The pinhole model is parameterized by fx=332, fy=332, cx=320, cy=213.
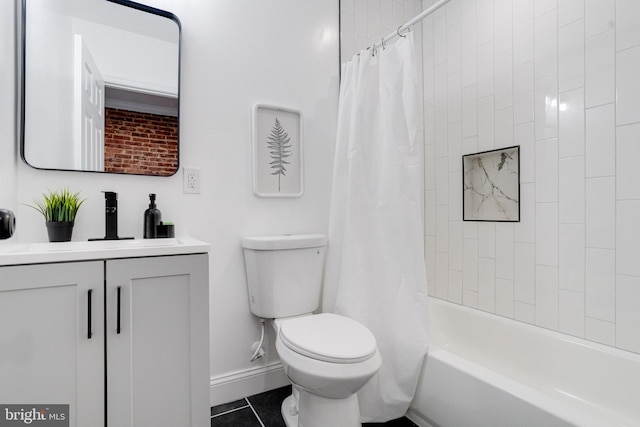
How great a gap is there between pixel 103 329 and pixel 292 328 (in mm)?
660

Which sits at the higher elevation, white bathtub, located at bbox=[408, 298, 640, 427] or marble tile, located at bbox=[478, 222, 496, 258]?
marble tile, located at bbox=[478, 222, 496, 258]

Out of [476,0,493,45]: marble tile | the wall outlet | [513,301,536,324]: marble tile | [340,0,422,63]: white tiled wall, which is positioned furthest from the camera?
[340,0,422,63]: white tiled wall

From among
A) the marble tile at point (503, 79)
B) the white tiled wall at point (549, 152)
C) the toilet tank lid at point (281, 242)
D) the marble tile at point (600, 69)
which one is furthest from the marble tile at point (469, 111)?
the toilet tank lid at point (281, 242)

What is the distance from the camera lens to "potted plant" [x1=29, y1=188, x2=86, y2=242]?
1291 millimetres

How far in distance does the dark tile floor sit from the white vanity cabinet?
472mm

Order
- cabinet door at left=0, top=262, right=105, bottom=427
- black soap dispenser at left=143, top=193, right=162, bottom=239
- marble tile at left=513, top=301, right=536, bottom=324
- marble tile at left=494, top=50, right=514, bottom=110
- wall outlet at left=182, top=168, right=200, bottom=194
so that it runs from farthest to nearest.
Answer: marble tile at left=494, top=50, right=514, bottom=110, marble tile at left=513, top=301, right=536, bottom=324, wall outlet at left=182, top=168, right=200, bottom=194, black soap dispenser at left=143, top=193, right=162, bottom=239, cabinet door at left=0, top=262, right=105, bottom=427

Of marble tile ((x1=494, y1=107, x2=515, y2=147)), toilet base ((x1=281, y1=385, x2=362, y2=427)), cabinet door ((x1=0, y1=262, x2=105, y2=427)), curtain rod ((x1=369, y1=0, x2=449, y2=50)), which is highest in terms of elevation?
curtain rod ((x1=369, y1=0, x2=449, y2=50))

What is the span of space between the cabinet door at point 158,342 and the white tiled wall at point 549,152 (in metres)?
1.58

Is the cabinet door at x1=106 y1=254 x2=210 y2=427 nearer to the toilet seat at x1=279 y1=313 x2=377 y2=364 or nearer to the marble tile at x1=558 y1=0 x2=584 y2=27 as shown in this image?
the toilet seat at x1=279 y1=313 x2=377 y2=364

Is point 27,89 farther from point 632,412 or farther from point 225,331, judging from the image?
point 632,412

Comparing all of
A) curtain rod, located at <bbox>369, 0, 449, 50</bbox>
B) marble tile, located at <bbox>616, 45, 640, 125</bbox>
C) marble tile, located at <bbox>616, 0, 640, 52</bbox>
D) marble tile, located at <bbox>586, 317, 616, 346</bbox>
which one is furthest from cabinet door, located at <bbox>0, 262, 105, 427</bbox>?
marble tile, located at <bbox>616, 0, 640, 52</bbox>

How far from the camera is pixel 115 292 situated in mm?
1008

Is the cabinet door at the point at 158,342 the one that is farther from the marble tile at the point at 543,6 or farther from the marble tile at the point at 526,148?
the marble tile at the point at 543,6

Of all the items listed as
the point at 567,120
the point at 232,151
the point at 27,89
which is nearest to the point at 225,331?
the point at 232,151
